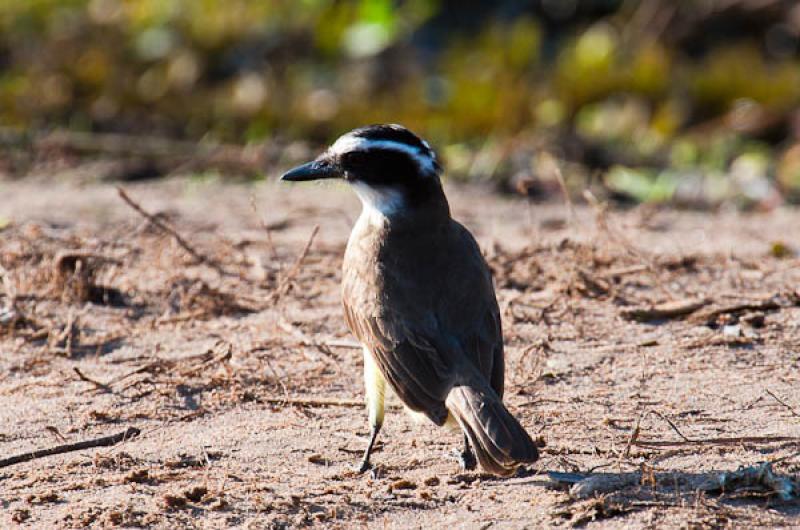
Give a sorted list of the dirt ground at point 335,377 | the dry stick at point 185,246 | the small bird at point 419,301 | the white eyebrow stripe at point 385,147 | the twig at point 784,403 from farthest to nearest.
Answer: the dry stick at point 185,246 → the white eyebrow stripe at point 385,147 → the twig at point 784,403 → the small bird at point 419,301 → the dirt ground at point 335,377

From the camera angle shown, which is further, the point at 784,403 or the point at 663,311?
the point at 663,311

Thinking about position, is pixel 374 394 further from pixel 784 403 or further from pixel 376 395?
pixel 784 403

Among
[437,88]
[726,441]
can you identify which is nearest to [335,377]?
[726,441]

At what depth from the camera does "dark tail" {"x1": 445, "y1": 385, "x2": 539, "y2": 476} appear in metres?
5.01

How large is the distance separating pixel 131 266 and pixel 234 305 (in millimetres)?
996

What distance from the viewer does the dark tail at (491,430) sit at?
5.01 meters

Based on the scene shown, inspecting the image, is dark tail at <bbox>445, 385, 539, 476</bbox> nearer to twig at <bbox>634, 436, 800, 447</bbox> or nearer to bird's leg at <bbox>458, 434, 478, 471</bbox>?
bird's leg at <bbox>458, 434, 478, 471</bbox>

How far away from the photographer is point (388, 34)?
46.4 feet

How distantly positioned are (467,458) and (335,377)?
4.25 ft

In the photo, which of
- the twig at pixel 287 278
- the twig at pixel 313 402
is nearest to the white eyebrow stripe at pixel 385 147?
the twig at pixel 287 278

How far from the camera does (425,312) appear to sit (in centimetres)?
590

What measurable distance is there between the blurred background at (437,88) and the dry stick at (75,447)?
5385mm

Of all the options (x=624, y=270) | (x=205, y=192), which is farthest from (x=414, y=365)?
(x=205, y=192)

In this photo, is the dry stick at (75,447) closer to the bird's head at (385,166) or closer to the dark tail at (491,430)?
the dark tail at (491,430)
